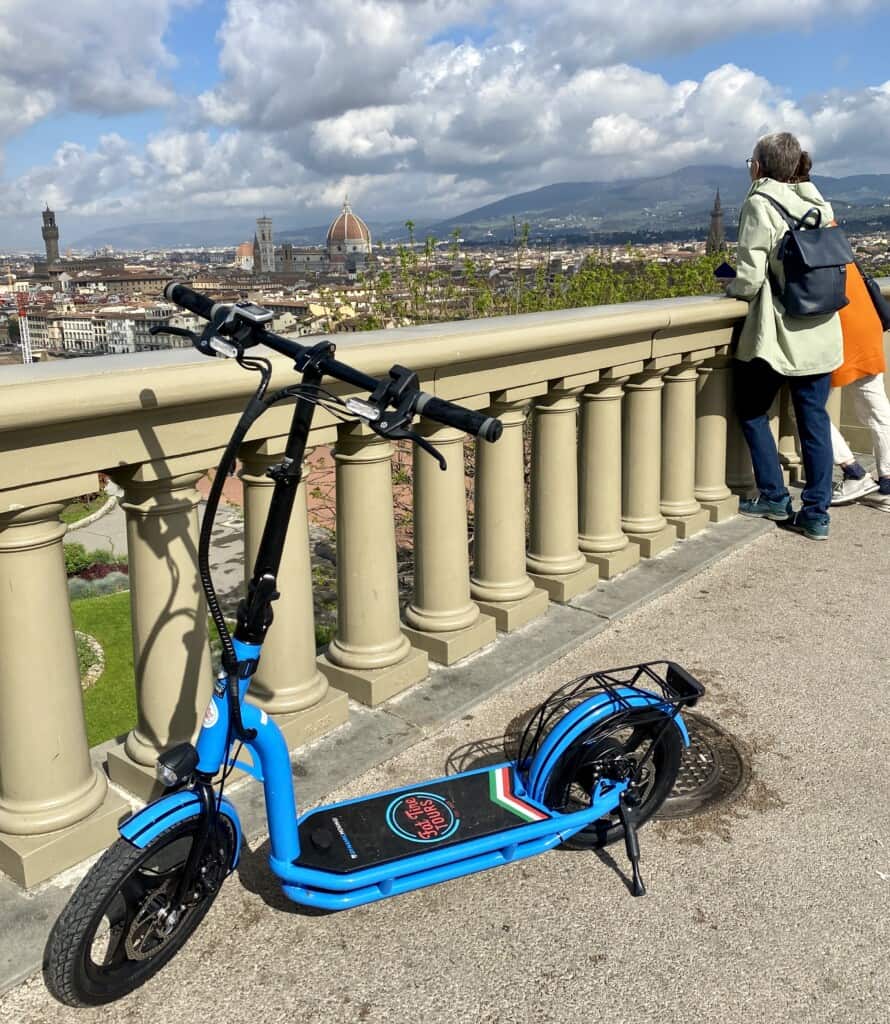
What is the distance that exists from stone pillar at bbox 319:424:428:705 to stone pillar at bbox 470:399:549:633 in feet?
2.17

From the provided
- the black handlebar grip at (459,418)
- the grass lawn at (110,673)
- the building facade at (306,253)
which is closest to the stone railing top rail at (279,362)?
the black handlebar grip at (459,418)

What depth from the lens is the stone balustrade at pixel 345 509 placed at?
2.75 meters

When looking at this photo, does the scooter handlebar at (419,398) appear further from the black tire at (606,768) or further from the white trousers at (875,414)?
the white trousers at (875,414)

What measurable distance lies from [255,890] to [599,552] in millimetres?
2917

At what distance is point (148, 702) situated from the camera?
127 inches

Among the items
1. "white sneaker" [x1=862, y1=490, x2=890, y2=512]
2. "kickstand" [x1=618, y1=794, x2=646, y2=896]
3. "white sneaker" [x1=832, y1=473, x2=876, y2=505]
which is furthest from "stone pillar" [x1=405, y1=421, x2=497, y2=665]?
"white sneaker" [x1=862, y1=490, x2=890, y2=512]

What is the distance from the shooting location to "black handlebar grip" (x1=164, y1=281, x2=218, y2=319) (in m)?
2.29

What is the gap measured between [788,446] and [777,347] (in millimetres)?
1608

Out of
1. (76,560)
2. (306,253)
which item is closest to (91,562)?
(76,560)

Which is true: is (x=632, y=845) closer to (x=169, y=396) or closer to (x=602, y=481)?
(x=169, y=396)

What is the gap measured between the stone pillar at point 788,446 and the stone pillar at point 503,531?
10.3 feet

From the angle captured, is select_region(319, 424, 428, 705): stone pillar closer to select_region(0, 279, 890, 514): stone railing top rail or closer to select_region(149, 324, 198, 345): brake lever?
select_region(0, 279, 890, 514): stone railing top rail

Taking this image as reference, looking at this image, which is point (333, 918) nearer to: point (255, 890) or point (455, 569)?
point (255, 890)

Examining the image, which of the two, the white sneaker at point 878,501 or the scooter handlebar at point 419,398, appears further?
the white sneaker at point 878,501
